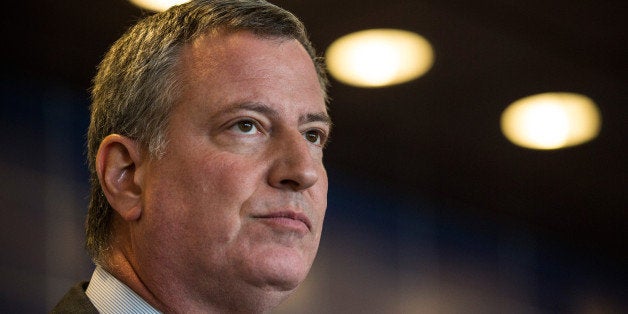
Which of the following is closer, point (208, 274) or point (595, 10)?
point (208, 274)

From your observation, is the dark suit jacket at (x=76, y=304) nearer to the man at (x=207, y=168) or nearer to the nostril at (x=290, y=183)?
the man at (x=207, y=168)

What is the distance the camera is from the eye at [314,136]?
1489 millimetres

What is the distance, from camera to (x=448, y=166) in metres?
4.30

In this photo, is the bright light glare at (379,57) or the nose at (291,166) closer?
the nose at (291,166)

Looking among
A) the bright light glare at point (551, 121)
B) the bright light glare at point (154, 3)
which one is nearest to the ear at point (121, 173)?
the bright light glare at point (154, 3)

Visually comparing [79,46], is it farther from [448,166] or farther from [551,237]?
[551,237]

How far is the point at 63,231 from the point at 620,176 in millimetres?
2816

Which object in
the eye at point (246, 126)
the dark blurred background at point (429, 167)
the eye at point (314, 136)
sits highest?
the dark blurred background at point (429, 167)

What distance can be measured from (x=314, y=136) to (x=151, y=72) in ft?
0.96

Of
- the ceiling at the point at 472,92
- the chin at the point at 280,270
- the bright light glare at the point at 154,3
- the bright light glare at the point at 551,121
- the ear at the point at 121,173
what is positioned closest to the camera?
the chin at the point at 280,270

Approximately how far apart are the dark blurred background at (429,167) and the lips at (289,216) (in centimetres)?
154

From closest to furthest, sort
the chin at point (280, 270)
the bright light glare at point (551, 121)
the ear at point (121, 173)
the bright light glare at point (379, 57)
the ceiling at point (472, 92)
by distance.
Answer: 1. the chin at point (280, 270)
2. the ear at point (121, 173)
3. the ceiling at point (472, 92)
4. the bright light glare at point (379, 57)
5. the bright light glare at point (551, 121)

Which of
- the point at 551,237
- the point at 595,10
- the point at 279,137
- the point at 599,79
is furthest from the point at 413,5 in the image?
the point at 551,237

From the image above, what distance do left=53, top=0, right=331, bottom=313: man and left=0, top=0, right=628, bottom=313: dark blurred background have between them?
4.36 feet
